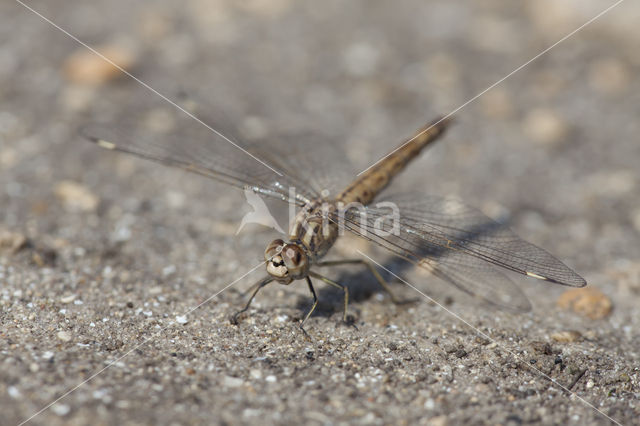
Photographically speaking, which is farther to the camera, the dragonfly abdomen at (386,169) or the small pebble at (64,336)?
the dragonfly abdomen at (386,169)

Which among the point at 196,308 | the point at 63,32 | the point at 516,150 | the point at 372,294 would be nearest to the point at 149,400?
the point at 196,308

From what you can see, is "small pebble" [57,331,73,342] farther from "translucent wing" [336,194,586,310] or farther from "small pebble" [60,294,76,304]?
"translucent wing" [336,194,586,310]

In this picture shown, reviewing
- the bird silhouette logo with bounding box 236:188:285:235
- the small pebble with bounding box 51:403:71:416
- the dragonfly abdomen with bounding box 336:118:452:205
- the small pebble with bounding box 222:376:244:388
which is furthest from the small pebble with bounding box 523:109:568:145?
the small pebble with bounding box 51:403:71:416

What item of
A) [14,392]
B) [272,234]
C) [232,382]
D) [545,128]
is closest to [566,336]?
[232,382]

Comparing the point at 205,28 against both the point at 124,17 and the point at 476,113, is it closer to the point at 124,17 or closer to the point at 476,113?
the point at 124,17

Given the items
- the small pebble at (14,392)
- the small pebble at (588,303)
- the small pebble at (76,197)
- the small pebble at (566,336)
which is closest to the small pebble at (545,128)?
the small pebble at (588,303)

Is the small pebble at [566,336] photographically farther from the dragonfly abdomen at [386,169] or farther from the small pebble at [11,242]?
the small pebble at [11,242]

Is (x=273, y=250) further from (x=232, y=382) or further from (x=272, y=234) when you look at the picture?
(x=272, y=234)
